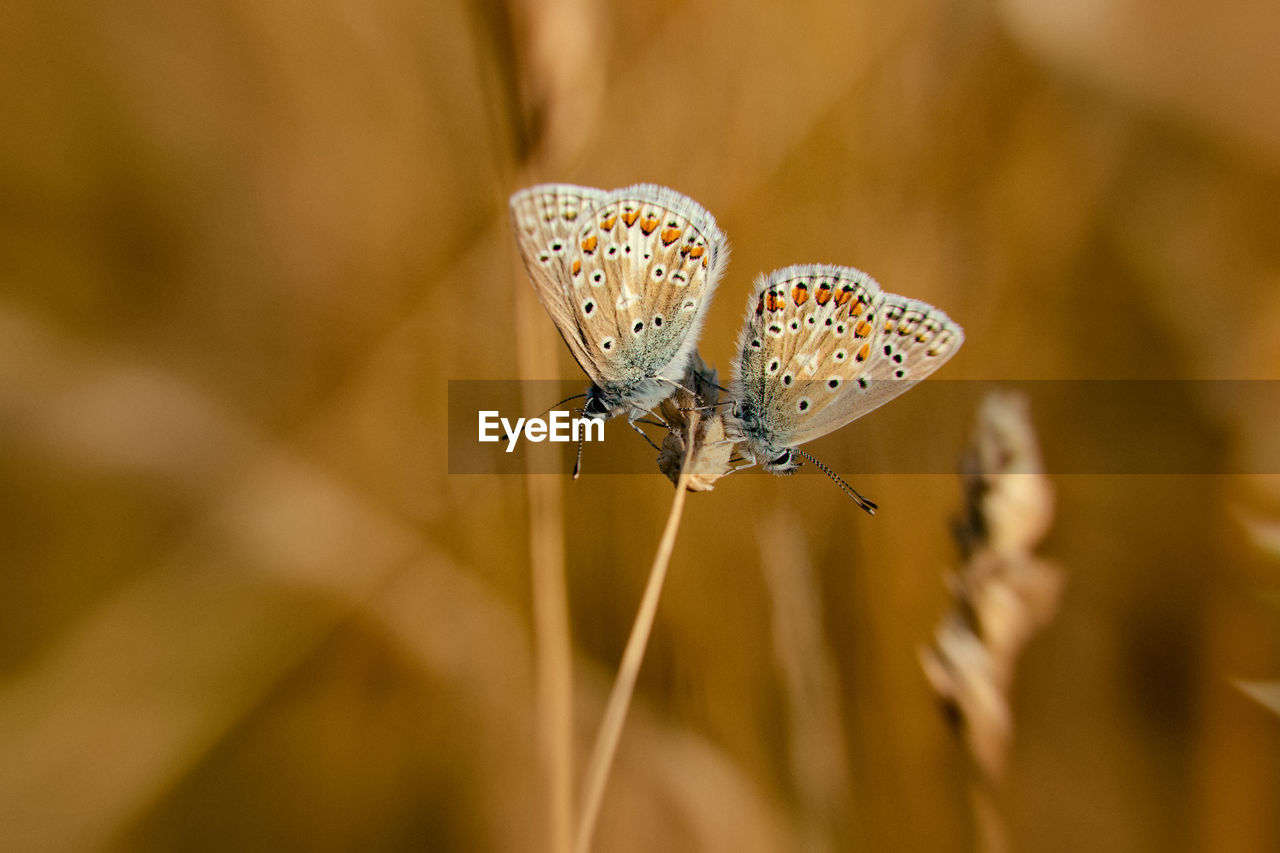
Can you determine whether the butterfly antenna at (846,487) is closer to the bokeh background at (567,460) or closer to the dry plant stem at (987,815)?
the bokeh background at (567,460)

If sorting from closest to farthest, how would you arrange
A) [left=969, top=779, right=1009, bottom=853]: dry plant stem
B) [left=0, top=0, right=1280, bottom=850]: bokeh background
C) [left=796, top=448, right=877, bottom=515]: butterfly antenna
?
[left=969, top=779, right=1009, bottom=853]: dry plant stem
[left=0, top=0, right=1280, bottom=850]: bokeh background
[left=796, top=448, right=877, bottom=515]: butterfly antenna

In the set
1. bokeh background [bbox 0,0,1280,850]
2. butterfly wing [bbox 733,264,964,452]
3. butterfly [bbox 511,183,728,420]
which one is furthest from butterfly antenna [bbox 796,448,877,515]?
butterfly [bbox 511,183,728,420]

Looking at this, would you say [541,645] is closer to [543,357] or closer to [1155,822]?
[543,357]

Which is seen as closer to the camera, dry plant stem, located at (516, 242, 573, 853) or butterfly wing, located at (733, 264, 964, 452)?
dry plant stem, located at (516, 242, 573, 853)

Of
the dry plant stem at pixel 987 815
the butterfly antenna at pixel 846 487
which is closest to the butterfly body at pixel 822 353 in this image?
the butterfly antenna at pixel 846 487

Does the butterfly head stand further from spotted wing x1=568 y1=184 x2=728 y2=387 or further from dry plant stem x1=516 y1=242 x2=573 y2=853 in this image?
dry plant stem x1=516 y1=242 x2=573 y2=853

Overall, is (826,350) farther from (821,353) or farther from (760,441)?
(760,441)

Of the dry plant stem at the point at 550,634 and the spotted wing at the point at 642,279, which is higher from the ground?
the spotted wing at the point at 642,279
